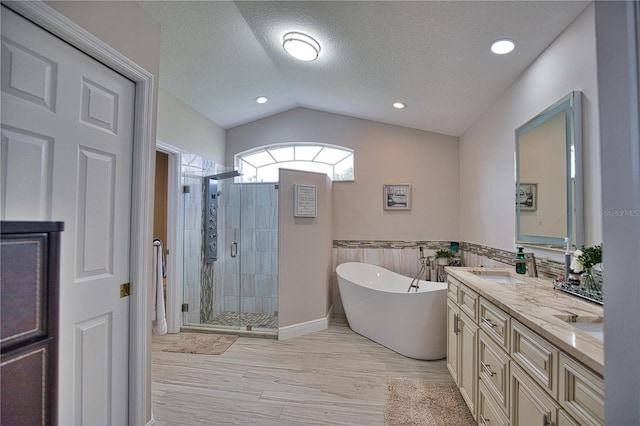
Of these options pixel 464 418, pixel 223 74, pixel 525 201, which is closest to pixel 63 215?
pixel 223 74

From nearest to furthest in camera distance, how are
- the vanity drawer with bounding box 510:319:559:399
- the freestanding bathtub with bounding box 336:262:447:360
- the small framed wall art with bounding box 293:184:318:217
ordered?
the vanity drawer with bounding box 510:319:559:399 < the freestanding bathtub with bounding box 336:262:447:360 < the small framed wall art with bounding box 293:184:318:217

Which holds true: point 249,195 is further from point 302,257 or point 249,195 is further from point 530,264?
point 530,264

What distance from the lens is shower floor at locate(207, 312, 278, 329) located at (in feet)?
11.3

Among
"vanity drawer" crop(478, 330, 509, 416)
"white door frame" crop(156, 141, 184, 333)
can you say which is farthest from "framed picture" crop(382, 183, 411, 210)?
"white door frame" crop(156, 141, 184, 333)

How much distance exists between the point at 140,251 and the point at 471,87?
2.96 m

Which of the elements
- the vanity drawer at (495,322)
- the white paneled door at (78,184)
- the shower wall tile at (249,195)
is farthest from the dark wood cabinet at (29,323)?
the shower wall tile at (249,195)

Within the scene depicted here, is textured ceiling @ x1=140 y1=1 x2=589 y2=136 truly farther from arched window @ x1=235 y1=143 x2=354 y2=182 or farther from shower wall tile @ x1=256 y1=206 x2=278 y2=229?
shower wall tile @ x1=256 y1=206 x2=278 y2=229

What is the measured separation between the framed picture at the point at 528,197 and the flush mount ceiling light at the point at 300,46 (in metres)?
2.06

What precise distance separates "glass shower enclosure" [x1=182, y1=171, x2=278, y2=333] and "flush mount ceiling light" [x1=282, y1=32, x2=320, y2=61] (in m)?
1.53

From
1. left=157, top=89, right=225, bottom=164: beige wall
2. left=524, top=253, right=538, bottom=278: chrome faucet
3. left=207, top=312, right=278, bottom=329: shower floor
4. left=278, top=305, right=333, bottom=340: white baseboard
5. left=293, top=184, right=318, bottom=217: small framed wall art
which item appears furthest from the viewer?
left=207, top=312, right=278, bottom=329: shower floor

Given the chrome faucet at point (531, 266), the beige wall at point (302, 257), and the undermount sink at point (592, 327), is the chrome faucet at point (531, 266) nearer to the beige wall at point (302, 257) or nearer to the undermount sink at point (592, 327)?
the undermount sink at point (592, 327)

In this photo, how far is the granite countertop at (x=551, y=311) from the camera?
85 cm

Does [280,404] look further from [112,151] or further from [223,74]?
[223,74]

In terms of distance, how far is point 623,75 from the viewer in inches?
21.7
